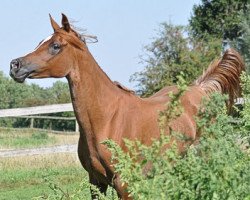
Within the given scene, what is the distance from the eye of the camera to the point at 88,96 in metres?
5.92

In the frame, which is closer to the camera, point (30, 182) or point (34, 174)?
point (30, 182)

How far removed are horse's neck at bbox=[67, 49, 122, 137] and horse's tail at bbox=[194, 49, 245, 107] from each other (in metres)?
2.17

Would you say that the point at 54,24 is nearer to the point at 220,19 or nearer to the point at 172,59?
the point at 172,59

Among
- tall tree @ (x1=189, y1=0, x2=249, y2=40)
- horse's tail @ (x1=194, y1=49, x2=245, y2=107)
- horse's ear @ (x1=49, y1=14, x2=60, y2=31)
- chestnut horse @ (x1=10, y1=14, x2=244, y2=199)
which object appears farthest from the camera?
tall tree @ (x1=189, y1=0, x2=249, y2=40)

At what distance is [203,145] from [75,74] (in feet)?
12.3

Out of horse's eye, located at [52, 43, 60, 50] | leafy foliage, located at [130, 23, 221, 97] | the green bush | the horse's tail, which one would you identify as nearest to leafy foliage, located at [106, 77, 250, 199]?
the green bush

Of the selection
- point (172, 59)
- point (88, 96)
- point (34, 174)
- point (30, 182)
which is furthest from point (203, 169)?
point (172, 59)

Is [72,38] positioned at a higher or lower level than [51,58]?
higher

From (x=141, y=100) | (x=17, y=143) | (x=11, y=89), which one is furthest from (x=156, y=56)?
(x=11, y=89)

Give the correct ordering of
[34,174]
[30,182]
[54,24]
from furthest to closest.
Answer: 1. [34,174]
2. [30,182]
3. [54,24]

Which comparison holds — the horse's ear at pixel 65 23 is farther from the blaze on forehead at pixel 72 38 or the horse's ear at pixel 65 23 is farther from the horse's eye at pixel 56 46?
the horse's eye at pixel 56 46

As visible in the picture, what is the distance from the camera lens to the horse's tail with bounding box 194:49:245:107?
8.00 m

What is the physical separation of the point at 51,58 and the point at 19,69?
268 millimetres

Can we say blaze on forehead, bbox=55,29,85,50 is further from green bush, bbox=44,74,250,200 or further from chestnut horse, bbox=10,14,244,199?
green bush, bbox=44,74,250,200
